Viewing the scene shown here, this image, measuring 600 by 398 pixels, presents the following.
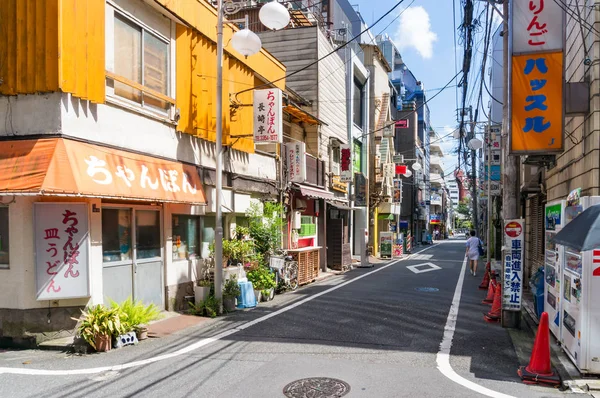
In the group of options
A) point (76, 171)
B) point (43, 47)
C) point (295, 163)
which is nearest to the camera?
point (76, 171)

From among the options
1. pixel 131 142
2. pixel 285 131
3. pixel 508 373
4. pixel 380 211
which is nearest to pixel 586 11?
pixel 508 373

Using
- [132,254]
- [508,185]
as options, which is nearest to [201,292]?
[132,254]

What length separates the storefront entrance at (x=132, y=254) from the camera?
899cm

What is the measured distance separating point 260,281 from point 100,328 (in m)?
5.49

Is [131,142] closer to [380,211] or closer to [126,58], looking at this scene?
[126,58]

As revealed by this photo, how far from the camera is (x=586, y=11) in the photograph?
27.8 feet

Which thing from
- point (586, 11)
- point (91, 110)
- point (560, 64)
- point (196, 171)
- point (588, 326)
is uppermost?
point (586, 11)

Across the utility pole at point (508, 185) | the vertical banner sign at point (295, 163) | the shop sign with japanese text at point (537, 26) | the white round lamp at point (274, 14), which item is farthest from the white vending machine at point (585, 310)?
the vertical banner sign at point (295, 163)

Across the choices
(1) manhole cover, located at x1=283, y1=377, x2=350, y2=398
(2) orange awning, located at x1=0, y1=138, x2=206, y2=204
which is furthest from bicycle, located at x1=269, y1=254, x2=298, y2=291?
(1) manhole cover, located at x1=283, y1=377, x2=350, y2=398

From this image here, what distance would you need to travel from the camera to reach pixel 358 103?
31.0 m

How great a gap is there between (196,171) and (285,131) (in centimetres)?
773

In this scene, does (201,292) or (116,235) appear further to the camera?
(201,292)

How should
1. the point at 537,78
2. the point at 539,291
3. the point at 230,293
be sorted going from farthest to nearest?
the point at 230,293
the point at 539,291
the point at 537,78

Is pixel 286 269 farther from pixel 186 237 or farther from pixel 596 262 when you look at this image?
pixel 596 262
